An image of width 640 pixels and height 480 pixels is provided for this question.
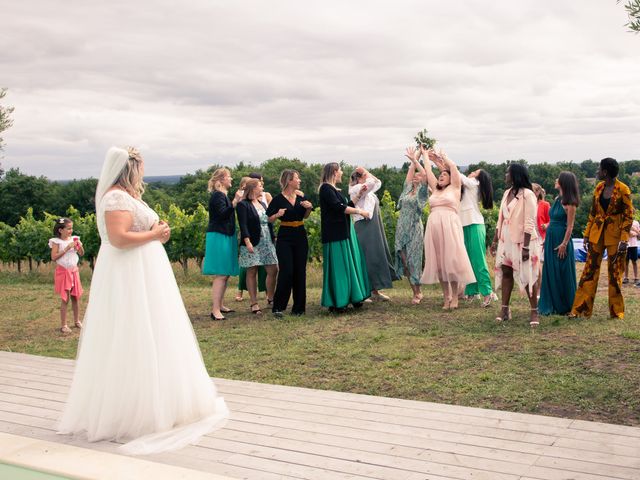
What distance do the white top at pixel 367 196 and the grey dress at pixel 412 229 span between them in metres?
0.45

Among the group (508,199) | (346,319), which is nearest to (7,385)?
(346,319)

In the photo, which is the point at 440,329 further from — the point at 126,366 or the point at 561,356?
the point at 126,366

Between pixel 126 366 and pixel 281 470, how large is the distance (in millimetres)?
1492

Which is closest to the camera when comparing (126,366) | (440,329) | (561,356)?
(126,366)

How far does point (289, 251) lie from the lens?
35.1 ft

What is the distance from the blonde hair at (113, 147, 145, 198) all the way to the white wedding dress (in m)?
0.09

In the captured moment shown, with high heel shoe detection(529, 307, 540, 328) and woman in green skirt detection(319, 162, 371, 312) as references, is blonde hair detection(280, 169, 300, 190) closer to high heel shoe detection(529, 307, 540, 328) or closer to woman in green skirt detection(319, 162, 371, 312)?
woman in green skirt detection(319, 162, 371, 312)

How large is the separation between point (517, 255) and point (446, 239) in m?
1.56

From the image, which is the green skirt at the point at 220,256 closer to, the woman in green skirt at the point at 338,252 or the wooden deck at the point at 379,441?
the woman in green skirt at the point at 338,252

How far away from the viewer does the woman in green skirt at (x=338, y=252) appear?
34.6ft

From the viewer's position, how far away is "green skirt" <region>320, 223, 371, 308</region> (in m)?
10.6

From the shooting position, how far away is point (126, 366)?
207 inches

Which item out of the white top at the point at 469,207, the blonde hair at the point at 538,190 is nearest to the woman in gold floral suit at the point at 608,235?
the blonde hair at the point at 538,190

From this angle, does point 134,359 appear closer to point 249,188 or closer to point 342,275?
point 342,275
